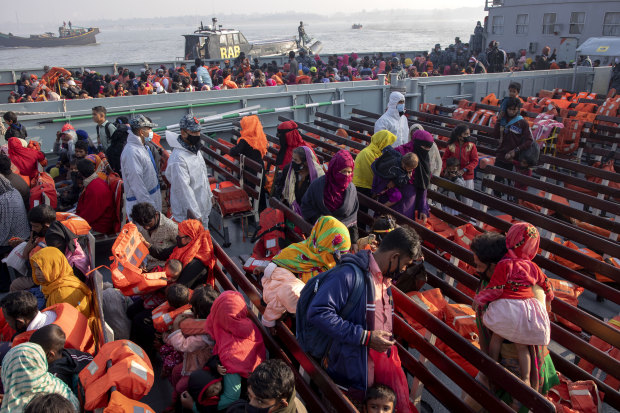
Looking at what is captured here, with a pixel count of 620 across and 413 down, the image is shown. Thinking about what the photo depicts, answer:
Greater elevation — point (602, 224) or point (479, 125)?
point (479, 125)

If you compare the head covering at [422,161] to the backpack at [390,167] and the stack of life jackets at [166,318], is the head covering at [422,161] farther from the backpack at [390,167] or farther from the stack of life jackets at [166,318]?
the stack of life jackets at [166,318]

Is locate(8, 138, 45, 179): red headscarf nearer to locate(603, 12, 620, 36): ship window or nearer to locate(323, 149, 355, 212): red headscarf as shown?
locate(323, 149, 355, 212): red headscarf

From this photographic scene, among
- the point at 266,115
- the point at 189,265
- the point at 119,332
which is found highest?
the point at 266,115

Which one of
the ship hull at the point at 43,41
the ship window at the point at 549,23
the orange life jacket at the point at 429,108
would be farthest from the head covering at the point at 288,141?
the ship hull at the point at 43,41

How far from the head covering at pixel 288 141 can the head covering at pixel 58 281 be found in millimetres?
3266

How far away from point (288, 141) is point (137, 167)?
204 centimetres

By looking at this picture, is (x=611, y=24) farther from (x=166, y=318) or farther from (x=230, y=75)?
(x=166, y=318)

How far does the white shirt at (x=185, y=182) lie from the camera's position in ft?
15.8

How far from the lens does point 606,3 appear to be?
2059 centimetres

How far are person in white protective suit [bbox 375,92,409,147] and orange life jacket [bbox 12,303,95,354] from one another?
16.4ft

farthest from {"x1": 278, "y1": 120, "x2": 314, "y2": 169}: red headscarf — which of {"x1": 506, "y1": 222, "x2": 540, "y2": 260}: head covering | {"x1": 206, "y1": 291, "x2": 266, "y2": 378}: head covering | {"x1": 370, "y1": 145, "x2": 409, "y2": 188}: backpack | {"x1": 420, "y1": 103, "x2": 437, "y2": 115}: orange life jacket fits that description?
{"x1": 420, "y1": 103, "x2": 437, "y2": 115}: orange life jacket

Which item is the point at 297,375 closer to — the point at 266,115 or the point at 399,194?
the point at 399,194

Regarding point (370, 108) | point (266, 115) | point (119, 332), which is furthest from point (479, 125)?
point (119, 332)

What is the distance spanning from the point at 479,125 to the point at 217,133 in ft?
18.1
